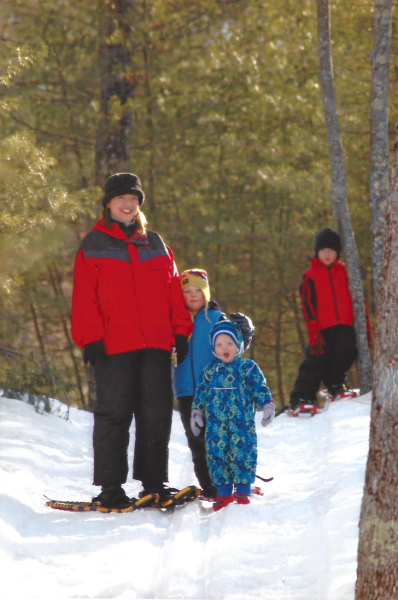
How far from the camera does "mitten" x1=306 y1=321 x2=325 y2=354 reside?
8938mm

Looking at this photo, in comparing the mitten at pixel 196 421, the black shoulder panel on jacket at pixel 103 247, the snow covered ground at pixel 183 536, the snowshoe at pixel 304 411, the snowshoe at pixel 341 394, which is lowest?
the snow covered ground at pixel 183 536

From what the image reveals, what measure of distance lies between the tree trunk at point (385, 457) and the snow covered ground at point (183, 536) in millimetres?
356

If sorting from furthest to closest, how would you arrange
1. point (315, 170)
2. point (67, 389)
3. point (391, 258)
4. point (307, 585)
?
point (315, 170) → point (67, 389) → point (307, 585) → point (391, 258)

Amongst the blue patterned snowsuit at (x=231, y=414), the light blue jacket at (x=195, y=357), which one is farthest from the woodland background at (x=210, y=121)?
the blue patterned snowsuit at (x=231, y=414)

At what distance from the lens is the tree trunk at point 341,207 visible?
918 cm

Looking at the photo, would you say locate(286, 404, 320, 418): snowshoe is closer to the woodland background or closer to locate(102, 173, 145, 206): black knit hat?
the woodland background

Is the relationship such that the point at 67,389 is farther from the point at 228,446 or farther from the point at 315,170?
the point at 315,170

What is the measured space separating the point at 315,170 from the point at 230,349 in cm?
877

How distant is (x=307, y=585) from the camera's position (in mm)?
3582

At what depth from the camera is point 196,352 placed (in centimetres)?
538

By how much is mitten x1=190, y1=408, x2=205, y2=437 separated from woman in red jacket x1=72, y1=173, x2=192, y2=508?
0.63ft

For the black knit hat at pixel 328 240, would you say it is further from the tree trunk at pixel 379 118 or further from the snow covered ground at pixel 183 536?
the snow covered ground at pixel 183 536

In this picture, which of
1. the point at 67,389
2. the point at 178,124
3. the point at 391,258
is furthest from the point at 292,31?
the point at 391,258

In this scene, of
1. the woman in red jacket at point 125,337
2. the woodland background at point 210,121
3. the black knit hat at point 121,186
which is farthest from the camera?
the woodland background at point 210,121
